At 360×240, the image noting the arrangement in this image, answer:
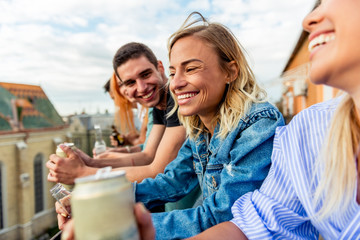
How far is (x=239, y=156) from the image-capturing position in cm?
109

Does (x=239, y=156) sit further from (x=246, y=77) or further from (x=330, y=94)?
(x=330, y=94)

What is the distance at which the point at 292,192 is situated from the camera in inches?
36.5

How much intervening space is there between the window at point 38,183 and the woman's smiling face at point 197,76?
35.6 m

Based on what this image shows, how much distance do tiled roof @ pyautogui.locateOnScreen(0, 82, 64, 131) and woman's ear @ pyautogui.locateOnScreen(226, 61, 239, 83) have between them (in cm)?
3560

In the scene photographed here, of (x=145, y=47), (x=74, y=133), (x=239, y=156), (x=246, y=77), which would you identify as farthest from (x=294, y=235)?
(x=74, y=133)

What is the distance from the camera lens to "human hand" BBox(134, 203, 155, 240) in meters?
0.51

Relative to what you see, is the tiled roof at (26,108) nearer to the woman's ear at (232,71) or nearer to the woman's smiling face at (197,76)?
the woman's smiling face at (197,76)

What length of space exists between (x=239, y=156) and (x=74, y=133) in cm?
3838

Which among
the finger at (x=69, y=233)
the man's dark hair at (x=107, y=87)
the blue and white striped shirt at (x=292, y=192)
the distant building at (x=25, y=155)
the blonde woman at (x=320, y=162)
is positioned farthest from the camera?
the distant building at (x=25, y=155)

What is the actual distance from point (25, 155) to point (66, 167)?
3344cm

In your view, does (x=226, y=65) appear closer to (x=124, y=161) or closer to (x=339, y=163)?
(x=339, y=163)

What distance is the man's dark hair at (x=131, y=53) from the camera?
7.28 feet

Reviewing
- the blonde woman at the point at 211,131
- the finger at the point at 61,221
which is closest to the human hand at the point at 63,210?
the finger at the point at 61,221

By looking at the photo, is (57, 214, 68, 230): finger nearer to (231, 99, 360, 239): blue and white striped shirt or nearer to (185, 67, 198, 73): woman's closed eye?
(231, 99, 360, 239): blue and white striped shirt
